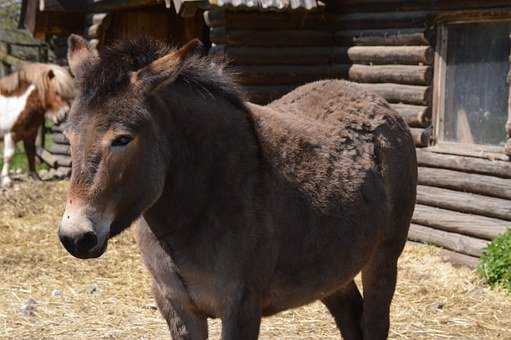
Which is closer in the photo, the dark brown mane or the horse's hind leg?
the dark brown mane

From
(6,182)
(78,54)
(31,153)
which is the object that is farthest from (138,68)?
(31,153)

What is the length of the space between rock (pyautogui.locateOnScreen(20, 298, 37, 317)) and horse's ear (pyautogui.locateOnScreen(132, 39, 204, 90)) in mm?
3326

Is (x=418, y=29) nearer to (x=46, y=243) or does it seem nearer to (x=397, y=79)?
(x=397, y=79)

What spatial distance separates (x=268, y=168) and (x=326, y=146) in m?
0.55

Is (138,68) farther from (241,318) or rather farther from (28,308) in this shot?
(28,308)

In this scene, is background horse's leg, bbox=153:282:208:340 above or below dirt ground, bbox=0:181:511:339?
above

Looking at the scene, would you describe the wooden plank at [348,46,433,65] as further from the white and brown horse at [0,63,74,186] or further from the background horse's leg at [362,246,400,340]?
the white and brown horse at [0,63,74,186]

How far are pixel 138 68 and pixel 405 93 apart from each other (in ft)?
16.6

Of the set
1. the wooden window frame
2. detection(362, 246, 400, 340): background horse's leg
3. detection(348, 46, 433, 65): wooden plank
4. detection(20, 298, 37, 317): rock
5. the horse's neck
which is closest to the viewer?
detection(362, 246, 400, 340): background horse's leg

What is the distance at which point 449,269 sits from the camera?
22.8 feet

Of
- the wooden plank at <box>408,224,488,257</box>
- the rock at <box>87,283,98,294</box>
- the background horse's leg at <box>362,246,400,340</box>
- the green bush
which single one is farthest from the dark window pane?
the rock at <box>87,283,98,294</box>

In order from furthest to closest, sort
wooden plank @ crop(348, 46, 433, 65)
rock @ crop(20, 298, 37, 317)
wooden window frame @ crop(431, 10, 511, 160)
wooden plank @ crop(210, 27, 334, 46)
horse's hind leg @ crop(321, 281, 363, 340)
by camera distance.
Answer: wooden plank @ crop(210, 27, 334, 46) < wooden plank @ crop(348, 46, 433, 65) < wooden window frame @ crop(431, 10, 511, 160) < rock @ crop(20, 298, 37, 317) < horse's hind leg @ crop(321, 281, 363, 340)

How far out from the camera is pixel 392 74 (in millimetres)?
7820

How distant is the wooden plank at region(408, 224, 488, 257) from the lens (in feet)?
22.7
